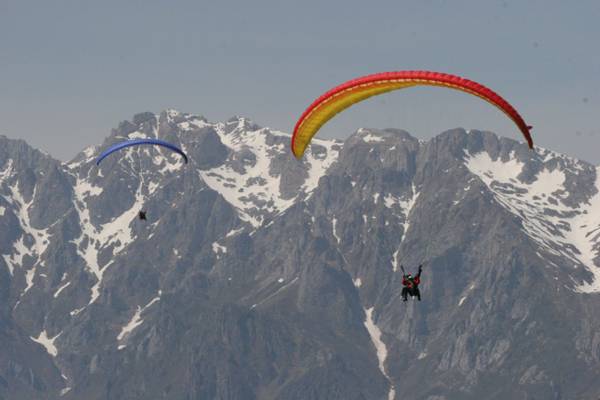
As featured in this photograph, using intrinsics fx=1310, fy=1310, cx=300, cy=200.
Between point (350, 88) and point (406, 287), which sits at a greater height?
point (350, 88)

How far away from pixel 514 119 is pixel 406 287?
25.8 metres

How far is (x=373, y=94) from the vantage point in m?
126

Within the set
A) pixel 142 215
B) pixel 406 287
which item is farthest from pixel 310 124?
pixel 142 215

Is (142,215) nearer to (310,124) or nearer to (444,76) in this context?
(310,124)

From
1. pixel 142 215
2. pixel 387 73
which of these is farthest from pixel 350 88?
pixel 142 215

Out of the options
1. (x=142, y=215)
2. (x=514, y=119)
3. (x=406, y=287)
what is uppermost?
(x=142, y=215)

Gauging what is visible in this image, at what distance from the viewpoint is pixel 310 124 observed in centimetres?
13450

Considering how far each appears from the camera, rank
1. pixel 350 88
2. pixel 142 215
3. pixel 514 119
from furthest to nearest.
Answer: pixel 142 215, pixel 350 88, pixel 514 119

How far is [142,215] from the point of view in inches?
7264

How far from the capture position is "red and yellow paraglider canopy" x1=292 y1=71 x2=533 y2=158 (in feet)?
382

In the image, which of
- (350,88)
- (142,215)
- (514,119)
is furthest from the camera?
(142,215)

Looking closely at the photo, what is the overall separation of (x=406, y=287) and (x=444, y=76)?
25.8 m

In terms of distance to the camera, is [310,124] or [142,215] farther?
[142,215]

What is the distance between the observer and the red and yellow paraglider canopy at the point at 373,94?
11656 centimetres
